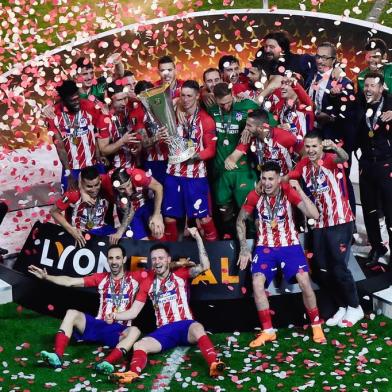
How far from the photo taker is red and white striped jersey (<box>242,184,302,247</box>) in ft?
25.5

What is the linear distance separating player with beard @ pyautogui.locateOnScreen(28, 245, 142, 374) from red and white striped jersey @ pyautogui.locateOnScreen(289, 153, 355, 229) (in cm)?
163

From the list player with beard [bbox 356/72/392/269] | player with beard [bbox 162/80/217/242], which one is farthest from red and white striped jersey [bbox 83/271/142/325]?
player with beard [bbox 356/72/392/269]

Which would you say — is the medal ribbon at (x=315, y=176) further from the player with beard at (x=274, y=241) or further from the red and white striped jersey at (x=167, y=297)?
the red and white striped jersey at (x=167, y=297)

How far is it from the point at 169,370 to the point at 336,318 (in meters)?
1.57

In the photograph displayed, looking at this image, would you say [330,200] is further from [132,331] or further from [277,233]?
[132,331]

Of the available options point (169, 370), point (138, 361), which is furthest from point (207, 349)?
point (138, 361)

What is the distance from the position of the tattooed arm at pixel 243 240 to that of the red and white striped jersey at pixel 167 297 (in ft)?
1.76

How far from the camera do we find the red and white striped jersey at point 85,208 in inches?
326

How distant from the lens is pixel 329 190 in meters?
7.95

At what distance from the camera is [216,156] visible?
8.57 meters

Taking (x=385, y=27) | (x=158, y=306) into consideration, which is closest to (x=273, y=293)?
(x=158, y=306)

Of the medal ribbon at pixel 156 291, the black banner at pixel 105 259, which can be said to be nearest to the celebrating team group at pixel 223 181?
the medal ribbon at pixel 156 291

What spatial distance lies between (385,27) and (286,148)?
882 cm

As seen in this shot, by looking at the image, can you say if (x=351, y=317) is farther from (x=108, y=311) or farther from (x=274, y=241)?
(x=108, y=311)
